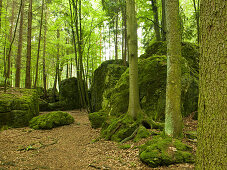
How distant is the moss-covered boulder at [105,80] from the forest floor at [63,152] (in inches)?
173

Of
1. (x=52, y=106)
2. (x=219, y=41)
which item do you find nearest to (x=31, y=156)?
(x=219, y=41)

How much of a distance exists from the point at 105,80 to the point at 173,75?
24.8 ft

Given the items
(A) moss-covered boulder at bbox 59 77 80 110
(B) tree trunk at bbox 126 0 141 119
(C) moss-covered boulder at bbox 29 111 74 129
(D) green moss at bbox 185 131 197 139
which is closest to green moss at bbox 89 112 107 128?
(C) moss-covered boulder at bbox 29 111 74 129

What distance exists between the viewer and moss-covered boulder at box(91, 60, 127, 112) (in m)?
10.7

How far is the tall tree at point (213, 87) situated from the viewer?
177 cm

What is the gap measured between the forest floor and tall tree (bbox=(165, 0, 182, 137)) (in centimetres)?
64

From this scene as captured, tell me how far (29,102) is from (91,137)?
4.62 meters

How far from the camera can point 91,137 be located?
21.2 ft

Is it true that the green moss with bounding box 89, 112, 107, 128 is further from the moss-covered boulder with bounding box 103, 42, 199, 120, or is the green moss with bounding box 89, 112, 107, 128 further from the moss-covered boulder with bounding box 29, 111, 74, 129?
the moss-covered boulder with bounding box 29, 111, 74, 129

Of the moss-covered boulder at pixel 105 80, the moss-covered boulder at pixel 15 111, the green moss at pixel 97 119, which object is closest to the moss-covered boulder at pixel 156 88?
the green moss at pixel 97 119

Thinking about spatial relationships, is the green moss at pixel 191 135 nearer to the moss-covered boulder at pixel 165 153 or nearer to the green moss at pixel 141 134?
the moss-covered boulder at pixel 165 153

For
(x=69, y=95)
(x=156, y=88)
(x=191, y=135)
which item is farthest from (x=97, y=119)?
(x=69, y=95)

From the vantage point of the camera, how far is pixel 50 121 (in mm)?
7777

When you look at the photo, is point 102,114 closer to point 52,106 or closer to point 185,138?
point 185,138
